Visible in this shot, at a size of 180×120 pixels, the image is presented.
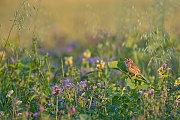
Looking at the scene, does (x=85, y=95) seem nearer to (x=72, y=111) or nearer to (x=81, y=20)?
(x=72, y=111)

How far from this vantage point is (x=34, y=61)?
231 inches

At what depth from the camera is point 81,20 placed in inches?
538

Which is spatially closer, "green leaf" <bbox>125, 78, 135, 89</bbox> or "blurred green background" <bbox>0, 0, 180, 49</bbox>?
"green leaf" <bbox>125, 78, 135, 89</bbox>

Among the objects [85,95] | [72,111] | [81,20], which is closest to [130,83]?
[85,95]

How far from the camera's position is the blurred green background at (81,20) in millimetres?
5899

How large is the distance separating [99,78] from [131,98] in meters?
1.22

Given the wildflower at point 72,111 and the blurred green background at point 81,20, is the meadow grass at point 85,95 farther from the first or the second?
the blurred green background at point 81,20

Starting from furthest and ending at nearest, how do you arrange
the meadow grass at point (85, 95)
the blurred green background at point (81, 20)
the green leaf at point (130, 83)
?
the blurred green background at point (81, 20) → the green leaf at point (130, 83) → the meadow grass at point (85, 95)

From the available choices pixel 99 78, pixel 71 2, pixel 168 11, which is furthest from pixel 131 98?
pixel 71 2

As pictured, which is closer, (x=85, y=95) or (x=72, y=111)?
(x=72, y=111)

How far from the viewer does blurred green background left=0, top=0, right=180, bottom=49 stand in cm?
590

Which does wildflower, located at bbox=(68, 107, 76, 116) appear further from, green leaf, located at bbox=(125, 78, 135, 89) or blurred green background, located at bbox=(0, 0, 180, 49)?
blurred green background, located at bbox=(0, 0, 180, 49)

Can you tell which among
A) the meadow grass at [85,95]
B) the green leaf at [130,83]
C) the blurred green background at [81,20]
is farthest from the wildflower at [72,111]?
the blurred green background at [81,20]

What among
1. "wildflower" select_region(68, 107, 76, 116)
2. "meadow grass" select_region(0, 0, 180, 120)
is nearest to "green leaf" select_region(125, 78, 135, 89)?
"meadow grass" select_region(0, 0, 180, 120)
